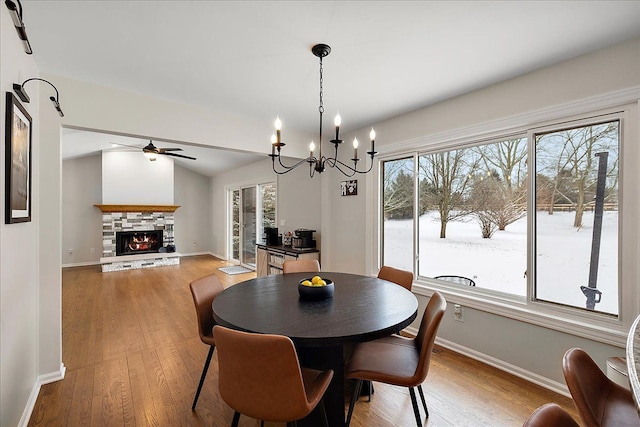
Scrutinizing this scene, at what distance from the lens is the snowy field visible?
2072mm

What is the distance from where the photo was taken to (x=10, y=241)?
157cm

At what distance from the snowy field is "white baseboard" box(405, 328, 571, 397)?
1.99ft

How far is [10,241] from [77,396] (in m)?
1.33

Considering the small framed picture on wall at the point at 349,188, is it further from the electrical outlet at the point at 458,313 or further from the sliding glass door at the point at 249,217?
the sliding glass door at the point at 249,217

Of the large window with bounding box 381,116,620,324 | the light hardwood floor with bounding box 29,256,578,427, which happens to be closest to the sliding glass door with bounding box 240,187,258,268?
the light hardwood floor with bounding box 29,256,578,427

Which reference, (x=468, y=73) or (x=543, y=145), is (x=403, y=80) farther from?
(x=543, y=145)

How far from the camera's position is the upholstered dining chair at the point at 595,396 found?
95 cm

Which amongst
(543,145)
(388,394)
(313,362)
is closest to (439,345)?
(388,394)

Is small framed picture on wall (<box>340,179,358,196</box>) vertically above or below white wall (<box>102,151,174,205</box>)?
below

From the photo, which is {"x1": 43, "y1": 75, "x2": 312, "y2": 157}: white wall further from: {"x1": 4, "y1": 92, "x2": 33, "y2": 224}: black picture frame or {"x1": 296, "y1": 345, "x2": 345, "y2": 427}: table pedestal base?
{"x1": 296, "y1": 345, "x2": 345, "y2": 427}: table pedestal base

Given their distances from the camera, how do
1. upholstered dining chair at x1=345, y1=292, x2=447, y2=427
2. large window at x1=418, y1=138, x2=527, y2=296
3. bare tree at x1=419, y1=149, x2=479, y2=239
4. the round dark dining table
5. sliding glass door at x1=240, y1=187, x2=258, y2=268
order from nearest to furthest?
the round dark dining table
upholstered dining chair at x1=345, y1=292, x2=447, y2=427
large window at x1=418, y1=138, x2=527, y2=296
bare tree at x1=419, y1=149, x2=479, y2=239
sliding glass door at x1=240, y1=187, x2=258, y2=268

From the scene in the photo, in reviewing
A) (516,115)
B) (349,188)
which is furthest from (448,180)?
(349,188)

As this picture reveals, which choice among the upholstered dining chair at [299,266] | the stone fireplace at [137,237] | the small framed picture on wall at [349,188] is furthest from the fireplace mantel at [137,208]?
the upholstered dining chair at [299,266]

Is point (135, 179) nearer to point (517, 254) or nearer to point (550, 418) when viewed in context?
point (517, 254)
